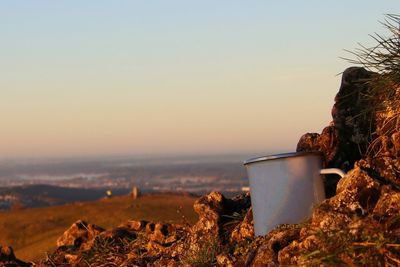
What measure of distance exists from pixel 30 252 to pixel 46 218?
18.2 feet

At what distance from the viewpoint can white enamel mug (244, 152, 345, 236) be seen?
8.21 meters

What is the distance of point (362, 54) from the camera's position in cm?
878

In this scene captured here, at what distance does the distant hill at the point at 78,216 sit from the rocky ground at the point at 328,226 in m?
10.4

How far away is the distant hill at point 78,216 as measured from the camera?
74.9 ft

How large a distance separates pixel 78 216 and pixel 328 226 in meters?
18.7

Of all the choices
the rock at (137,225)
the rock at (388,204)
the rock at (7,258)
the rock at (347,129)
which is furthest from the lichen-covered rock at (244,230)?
the rock at (7,258)

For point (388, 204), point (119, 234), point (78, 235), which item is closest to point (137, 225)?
point (119, 234)

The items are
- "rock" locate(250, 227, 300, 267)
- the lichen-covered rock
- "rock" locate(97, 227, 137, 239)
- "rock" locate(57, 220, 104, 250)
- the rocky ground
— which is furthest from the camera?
"rock" locate(57, 220, 104, 250)

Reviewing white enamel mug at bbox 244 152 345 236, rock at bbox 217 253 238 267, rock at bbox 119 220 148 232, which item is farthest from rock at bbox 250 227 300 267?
rock at bbox 119 220 148 232

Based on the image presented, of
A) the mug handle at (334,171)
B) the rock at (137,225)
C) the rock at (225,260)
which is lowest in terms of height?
the rock at (225,260)

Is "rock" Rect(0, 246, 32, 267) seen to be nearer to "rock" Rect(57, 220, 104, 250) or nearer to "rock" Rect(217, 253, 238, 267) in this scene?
"rock" Rect(57, 220, 104, 250)

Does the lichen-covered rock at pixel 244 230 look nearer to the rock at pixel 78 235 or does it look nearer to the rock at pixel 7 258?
the rock at pixel 78 235

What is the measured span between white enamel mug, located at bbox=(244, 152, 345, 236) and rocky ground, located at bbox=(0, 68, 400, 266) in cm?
21

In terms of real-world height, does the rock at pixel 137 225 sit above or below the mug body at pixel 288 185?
below
